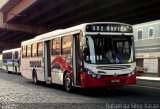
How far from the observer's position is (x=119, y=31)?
50.8ft

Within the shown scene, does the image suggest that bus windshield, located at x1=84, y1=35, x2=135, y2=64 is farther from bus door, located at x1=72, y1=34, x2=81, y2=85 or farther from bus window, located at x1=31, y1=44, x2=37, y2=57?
bus window, located at x1=31, y1=44, x2=37, y2=57

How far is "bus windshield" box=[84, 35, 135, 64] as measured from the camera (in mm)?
14961

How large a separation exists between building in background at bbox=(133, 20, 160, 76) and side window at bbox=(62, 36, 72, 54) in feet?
112

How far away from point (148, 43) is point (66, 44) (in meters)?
38.2

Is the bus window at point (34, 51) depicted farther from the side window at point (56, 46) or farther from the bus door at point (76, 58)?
the bus door at point (76, 58)

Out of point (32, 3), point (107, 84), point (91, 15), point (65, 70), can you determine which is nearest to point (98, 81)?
point (107, 84)

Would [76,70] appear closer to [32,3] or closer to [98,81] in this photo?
[98,81]

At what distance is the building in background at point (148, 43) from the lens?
51.6m

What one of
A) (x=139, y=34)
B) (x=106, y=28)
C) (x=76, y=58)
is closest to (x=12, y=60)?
(x=139, y=34)

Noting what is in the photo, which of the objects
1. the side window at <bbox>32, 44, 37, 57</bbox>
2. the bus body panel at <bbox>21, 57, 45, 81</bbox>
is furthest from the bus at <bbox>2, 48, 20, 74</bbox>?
the side window at <bbox>32, 44, 37, 57</bbox>

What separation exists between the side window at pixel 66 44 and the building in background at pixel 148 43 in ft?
112

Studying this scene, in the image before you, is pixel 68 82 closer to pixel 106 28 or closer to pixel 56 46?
pixel 56 46

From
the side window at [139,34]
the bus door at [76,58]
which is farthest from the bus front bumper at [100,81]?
the side window at [139,34]

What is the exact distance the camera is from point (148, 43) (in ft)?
177
